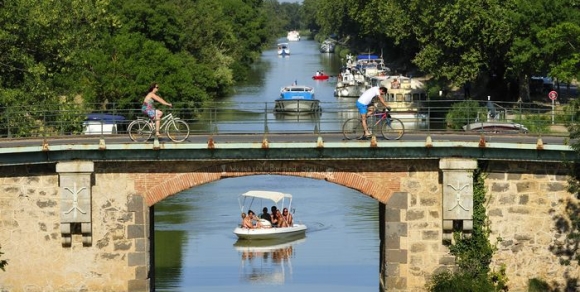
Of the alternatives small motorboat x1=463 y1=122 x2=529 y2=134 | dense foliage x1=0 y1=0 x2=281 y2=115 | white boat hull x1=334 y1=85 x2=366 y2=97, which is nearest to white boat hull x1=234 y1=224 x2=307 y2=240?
dense foliage x1=0 y1=0 x2=281 y2=115

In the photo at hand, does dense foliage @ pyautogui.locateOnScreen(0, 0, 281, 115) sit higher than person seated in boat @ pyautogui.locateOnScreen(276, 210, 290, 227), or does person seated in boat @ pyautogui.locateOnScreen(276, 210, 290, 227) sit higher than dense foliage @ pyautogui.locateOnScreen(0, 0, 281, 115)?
dense foliage @ pyautogui.locateOnScreen(0, 0, 281, 115)

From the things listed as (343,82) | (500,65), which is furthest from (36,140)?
(343,82)

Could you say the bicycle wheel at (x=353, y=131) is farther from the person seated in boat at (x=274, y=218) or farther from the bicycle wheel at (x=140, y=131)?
the person seated in boat at (x=274, y=218)

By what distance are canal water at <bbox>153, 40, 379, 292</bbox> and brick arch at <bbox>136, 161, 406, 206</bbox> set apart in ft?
11.4

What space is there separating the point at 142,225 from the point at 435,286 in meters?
8.11

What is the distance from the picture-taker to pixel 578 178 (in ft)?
130

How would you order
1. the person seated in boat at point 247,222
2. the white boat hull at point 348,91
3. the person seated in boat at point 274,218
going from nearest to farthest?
the person seated in boat at point 247,222 → the person seated in boat at point 274,218 → the white boat hull at point 348,91

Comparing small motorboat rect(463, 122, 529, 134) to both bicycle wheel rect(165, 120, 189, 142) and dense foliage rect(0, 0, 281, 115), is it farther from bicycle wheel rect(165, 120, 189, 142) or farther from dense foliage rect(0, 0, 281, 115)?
bicycle wheel rect(165, 120, 189, 142)

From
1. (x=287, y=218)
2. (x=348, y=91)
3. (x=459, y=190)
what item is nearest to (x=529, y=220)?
(x=459, y=190)

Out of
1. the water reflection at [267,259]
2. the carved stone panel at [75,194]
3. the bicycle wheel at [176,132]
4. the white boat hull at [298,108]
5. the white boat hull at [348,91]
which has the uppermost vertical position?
the white boat hull at [348,91]

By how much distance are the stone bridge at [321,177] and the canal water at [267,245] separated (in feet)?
13.5

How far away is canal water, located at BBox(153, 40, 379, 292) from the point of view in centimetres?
4978

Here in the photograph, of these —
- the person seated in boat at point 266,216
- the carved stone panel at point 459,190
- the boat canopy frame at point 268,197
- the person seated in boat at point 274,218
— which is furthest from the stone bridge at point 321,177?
the boat canopy frame at point 268,197

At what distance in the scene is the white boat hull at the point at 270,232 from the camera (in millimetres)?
57844
